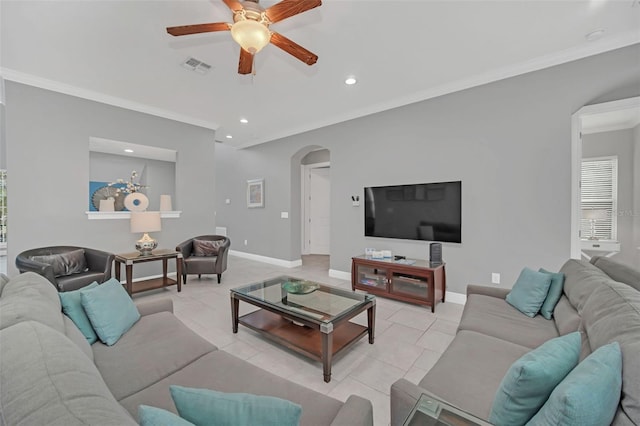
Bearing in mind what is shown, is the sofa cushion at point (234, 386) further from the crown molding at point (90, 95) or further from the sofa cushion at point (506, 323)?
the crown molding at point (90, 95)

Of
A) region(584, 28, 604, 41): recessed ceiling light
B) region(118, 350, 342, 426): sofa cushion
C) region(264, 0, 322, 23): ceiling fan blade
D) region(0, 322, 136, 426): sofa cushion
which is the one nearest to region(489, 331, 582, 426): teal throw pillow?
region(118, 350, 342, 426): sofa cushion

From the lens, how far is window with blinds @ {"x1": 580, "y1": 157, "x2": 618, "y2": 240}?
12.7 ft

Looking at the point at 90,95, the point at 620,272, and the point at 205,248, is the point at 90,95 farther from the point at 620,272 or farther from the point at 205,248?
the point at 620,272

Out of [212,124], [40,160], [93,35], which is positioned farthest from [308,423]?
[212,124]

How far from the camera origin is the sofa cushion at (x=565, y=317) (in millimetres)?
1569

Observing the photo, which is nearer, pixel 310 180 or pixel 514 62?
pixel 514 62

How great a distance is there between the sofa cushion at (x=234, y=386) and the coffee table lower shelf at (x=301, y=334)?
0.75 m

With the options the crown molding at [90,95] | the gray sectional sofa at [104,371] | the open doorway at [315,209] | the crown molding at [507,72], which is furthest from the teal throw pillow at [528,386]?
the open doorway at [315,209]

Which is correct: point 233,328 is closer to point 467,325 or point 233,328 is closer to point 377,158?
point 467,325

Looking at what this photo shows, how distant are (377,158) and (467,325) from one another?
296 centimetres

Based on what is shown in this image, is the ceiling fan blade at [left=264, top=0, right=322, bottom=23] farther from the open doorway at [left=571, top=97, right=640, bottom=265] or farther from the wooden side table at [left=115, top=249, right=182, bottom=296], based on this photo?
the open doorway at [left=571, top=97, right=640, bottom=265]

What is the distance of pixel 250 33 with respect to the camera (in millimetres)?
1913

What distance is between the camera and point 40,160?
359 centimetres

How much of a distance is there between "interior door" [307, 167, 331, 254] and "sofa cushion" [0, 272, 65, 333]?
5.64 metres
